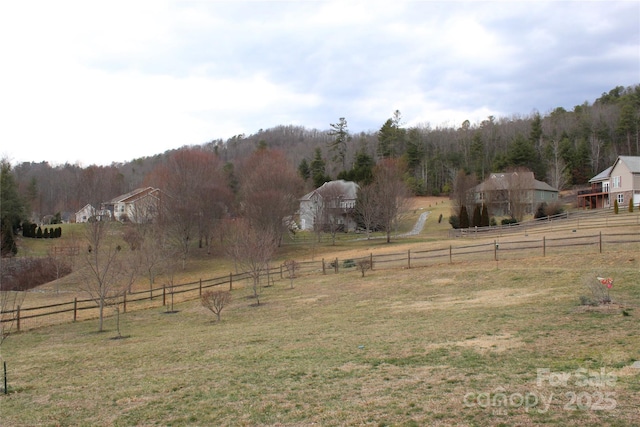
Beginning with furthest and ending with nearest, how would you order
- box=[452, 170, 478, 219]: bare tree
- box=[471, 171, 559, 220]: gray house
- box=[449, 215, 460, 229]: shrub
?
box=[452, 170, 478, 219]: bare tree, box=[449, 215, 460, 229]: shrub, box=[471, 171, 559, 220]: gray house

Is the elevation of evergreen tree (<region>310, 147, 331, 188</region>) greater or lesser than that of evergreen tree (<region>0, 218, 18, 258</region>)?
greater

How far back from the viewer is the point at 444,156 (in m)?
114

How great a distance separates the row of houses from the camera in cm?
5656

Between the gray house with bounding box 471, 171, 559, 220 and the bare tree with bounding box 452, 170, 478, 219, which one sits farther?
the bare tree with bounding box 452, 170, 478, 219

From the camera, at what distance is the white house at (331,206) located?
60375mm

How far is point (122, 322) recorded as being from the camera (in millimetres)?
21344

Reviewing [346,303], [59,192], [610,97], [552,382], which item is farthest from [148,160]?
[552,382]

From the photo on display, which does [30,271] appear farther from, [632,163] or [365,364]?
[632,163]

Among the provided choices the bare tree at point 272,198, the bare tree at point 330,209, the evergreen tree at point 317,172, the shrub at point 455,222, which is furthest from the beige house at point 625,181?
the evergreen tree at point 317,172

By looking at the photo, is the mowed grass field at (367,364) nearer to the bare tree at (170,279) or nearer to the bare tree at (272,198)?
the bare tree at (170,279)

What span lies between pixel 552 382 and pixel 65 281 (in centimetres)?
4470

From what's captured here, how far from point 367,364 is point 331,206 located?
52.2m

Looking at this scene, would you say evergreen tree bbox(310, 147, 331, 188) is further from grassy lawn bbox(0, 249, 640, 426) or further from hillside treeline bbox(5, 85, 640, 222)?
grassy lawn bbox(0, 249, 640, 426)

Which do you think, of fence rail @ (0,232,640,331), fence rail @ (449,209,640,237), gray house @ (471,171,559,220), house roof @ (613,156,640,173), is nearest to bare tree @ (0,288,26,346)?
fence rail @ (0,232,640,331)
